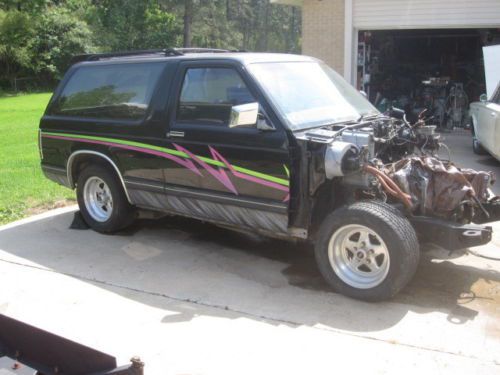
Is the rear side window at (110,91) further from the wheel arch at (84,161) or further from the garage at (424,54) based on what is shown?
the garage at (424,54)

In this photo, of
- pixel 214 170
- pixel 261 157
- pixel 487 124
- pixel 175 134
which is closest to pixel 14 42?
pixel 487 124

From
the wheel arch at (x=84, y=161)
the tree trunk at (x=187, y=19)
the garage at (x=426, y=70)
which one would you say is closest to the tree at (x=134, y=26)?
the tree trunk at (x=187, y=19)

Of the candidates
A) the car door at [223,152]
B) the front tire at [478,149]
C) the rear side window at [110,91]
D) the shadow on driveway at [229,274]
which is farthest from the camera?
the front tire at [478,149]

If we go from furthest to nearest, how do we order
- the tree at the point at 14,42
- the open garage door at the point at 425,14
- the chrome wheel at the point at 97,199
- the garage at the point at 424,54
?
1. the tree at the point at 14,42
2. the garage at the point at 424,54
3. the open garage door at the point at 425,14
4. the chrome wheel at the point at 97,199

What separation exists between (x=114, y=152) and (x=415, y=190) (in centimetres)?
300

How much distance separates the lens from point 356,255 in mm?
4277

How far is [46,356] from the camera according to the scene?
233cm

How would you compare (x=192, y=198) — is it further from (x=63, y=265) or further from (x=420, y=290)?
(x=420, y=290)

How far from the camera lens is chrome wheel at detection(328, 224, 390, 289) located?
419 cm

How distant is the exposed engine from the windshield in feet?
0.68

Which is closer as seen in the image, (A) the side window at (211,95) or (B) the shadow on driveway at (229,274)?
(B) the shadow on driveway at (229,274)

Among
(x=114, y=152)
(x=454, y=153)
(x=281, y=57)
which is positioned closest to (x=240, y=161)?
(x=281, y=57)

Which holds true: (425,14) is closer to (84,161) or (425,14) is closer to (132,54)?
(132,54)

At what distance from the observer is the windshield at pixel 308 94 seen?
4.61m
